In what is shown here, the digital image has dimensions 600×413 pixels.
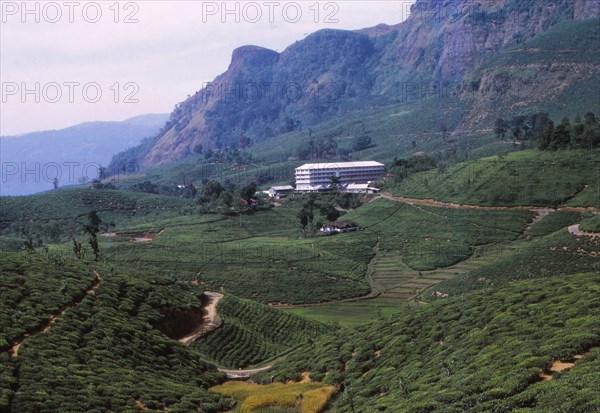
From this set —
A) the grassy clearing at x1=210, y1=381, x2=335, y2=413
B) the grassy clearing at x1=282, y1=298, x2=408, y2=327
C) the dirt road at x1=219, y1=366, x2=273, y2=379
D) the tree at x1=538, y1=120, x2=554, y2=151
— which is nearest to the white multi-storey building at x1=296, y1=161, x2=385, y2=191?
the tree at x1=538, y1=120, x2=554, y2=151

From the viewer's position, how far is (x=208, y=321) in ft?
169

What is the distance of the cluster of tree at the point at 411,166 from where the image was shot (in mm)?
132962

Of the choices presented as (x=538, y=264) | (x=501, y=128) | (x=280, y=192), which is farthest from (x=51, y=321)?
(x=501, y=128)

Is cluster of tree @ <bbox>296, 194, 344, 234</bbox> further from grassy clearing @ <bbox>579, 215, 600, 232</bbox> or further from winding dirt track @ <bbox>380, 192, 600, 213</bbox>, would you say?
grassy clearing @ <bbox>579, 215, 600, 232</bbox>

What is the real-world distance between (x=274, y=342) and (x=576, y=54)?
162m

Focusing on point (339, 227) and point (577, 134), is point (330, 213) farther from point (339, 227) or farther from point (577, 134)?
point (577, 134)

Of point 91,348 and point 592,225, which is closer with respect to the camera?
point 91,348

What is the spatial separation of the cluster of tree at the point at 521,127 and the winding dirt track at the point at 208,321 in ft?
356

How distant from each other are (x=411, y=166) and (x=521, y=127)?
34749mm

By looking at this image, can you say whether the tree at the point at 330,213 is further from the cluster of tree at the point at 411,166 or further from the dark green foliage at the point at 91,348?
the dark green foliage at the point at 91,348

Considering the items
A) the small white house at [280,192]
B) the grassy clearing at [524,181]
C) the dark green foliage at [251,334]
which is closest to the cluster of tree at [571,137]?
the grassy clearing at [524,181]

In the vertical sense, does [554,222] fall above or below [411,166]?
below

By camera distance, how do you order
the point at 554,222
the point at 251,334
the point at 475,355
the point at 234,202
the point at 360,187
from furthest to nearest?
the point at 360,187 < the point at 234,202 < the point at 554,222 < the point at 251,334 < the point at 475,355

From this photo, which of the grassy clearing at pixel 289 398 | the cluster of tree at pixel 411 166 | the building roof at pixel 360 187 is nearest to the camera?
the grassy clearing at pixel 289 398
